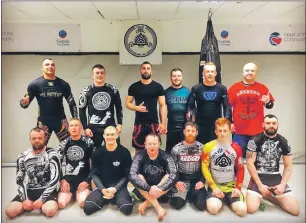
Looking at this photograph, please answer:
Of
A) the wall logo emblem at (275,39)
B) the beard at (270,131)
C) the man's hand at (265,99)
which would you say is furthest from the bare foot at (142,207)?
the wall logo emblem at (275,39)

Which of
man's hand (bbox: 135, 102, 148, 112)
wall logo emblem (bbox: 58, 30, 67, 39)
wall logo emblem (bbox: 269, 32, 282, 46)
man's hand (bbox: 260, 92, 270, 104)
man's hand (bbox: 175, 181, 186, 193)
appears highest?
wall logo emblem (bbox: 58, 30, 67, 39)

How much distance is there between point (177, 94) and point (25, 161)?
1.72m

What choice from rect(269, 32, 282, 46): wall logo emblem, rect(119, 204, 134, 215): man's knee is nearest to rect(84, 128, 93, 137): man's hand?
rect(119, 204, 134, 215): man's knee

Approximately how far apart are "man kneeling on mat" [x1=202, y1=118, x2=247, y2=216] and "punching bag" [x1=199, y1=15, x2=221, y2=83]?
728 millimetres

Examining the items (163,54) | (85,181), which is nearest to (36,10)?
(163,54)

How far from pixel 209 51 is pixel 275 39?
1.03m

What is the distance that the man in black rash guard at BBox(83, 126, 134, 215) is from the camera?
10.9ft

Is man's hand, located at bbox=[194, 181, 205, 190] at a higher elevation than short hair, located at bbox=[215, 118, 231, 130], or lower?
lower

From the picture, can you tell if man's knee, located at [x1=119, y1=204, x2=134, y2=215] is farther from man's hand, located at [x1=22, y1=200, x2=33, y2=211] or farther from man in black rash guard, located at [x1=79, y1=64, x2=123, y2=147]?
man's hand, located at [x1=22, y1=200, x2=33, y2=211]

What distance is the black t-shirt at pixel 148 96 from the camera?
3.64 meters

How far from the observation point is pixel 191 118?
3.61 m

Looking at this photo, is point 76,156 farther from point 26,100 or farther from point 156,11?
point 156,11

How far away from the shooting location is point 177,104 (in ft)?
12.2

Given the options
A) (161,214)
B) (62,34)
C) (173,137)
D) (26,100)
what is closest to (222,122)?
(173,137)
